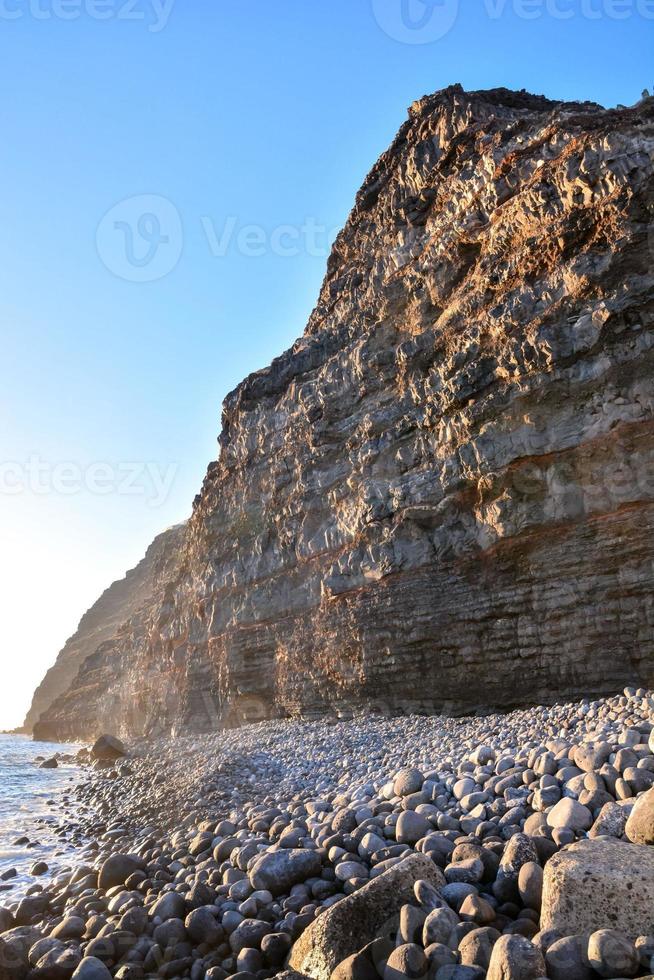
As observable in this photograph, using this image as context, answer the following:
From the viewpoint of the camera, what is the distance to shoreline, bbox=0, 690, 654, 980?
4.57 metres

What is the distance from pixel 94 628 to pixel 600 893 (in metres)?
93.0

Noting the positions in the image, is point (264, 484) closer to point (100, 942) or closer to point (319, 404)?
point (319, 404)

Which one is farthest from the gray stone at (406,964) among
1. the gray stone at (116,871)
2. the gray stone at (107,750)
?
the gray stone at (107,750)

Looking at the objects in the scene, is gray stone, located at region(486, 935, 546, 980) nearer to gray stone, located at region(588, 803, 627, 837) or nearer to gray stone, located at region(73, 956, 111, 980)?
gray stone, located at region(588, 803, 627, 837)

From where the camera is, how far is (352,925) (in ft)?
13.7

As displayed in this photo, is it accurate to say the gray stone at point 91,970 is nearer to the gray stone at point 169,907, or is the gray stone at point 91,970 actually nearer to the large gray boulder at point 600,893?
the gray stone at point 169,907

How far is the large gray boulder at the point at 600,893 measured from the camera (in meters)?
3.63

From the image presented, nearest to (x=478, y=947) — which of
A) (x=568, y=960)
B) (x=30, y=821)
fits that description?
(x=568, y=960)

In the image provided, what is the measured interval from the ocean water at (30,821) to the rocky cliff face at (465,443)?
8096 millimetres

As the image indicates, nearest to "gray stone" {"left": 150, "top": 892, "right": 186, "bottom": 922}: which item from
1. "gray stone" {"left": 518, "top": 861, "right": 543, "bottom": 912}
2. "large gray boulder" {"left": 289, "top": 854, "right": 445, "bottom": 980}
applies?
"large gray boulder" {"left": 289, "top": 854, "right": 445, "bottom": 980}

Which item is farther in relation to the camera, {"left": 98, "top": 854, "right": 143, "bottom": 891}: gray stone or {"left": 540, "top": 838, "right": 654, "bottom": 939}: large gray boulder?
{"left": 98, "top": 854, "right": 143, "bottom": 891}: gray stone

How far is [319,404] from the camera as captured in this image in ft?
77.0

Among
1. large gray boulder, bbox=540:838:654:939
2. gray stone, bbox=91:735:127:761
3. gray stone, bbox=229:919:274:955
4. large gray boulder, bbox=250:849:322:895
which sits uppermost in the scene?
large gray boulder, bbox=540:838:654:939

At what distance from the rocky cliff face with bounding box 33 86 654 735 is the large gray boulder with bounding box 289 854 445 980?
974cm
